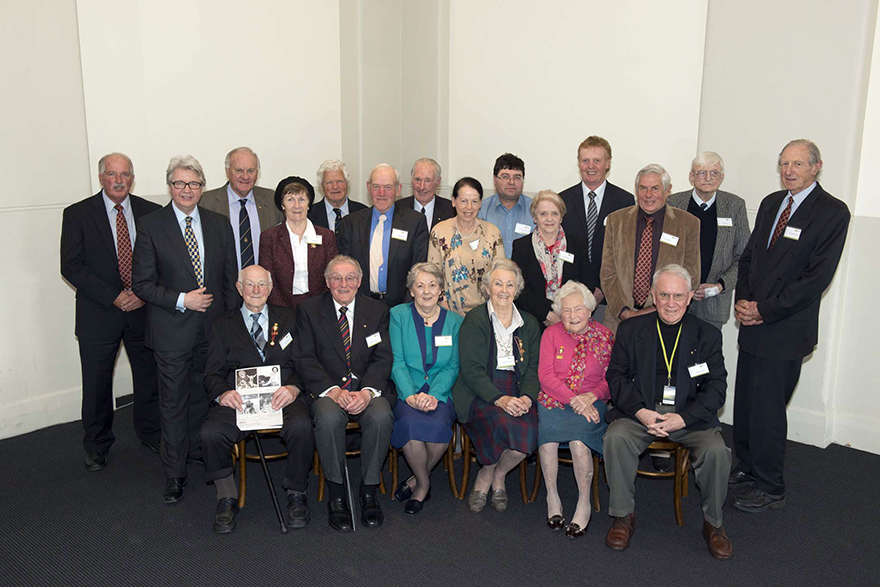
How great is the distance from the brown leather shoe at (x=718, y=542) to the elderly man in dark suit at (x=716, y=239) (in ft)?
4.44

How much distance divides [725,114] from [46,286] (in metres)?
4.90

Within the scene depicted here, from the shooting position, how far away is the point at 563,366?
3922 millimetres

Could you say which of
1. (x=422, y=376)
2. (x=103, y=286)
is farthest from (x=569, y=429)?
(x=103, y=286)

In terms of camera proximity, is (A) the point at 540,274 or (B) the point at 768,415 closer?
(B) the point at 768,415

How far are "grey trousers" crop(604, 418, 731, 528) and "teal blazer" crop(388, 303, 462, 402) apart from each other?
37.1 inches

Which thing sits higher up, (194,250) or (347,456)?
(194,250)

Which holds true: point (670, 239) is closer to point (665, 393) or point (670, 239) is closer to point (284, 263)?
point (665, 393)

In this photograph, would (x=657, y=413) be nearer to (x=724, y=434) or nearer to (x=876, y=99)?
(x=724, y=434)

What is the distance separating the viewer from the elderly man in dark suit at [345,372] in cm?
380

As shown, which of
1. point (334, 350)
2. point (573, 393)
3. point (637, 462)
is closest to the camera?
point (637, 462)

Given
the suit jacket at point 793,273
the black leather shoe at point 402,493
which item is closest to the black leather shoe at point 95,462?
the black leather shoe at point 402,493

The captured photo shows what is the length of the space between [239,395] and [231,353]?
0.26 metres

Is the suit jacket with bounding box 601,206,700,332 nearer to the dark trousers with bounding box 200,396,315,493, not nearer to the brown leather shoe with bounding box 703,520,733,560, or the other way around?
the brown leather shoe with bounding box 703,520,733,560

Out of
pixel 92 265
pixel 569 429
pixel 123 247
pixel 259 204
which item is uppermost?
pixel 259 204
